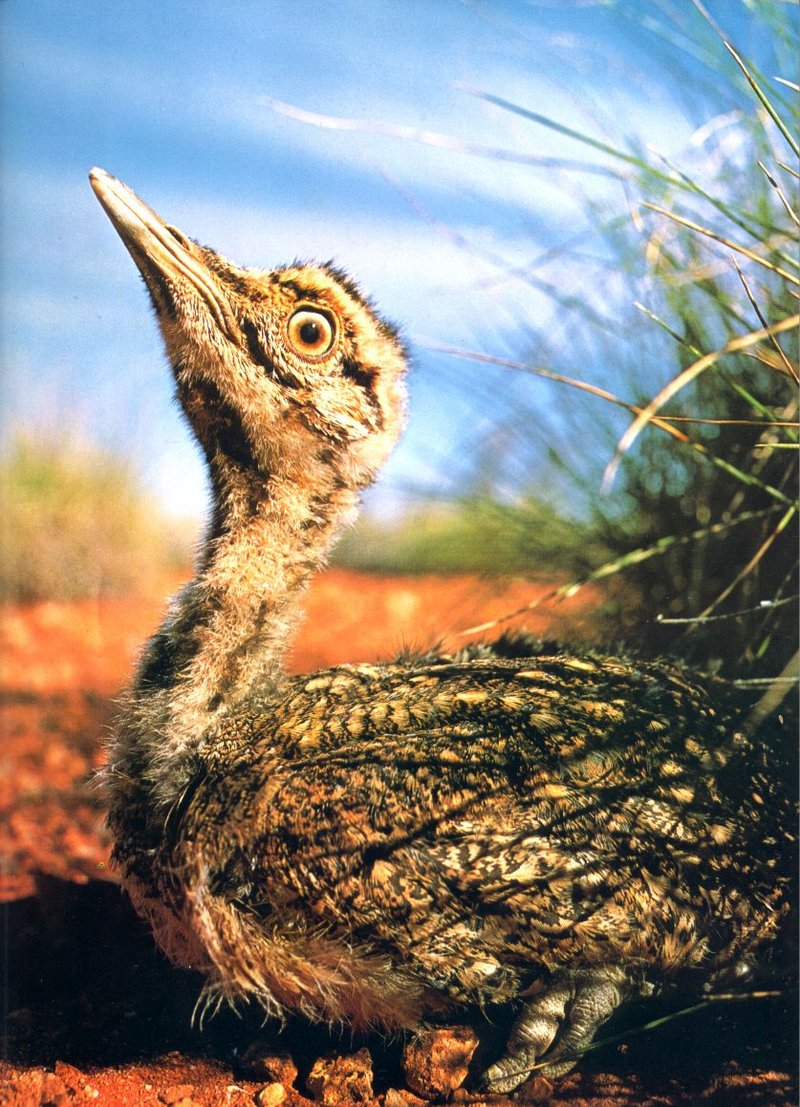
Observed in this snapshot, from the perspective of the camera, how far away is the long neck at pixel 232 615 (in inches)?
103

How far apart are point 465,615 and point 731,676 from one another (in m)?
1.81

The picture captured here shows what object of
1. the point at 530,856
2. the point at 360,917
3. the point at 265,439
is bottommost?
the point at 360,917

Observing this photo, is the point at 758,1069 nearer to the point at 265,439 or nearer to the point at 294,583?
the point at 294,583

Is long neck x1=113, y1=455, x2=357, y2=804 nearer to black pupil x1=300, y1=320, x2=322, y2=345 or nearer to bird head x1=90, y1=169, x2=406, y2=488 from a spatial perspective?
bird head x1=90, y1=169, x2=406, y2=488

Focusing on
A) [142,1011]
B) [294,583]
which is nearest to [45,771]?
[142,1011]

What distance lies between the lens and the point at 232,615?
105 inches

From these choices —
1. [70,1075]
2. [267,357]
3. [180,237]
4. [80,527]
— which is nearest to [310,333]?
[267,357]

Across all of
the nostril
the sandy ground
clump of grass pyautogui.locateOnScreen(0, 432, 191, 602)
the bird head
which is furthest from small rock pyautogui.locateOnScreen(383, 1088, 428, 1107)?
clump of grass pyautogui.locateOnScreen(0, 432, 191, 602)

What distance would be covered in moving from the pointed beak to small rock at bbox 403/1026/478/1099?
199cm

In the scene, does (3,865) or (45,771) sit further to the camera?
(45,771)

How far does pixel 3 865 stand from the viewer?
12.0ft

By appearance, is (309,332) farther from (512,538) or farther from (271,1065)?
(271,1065)

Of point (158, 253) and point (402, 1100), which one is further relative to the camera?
point (158, 253)

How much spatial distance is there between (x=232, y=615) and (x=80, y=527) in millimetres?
5103
